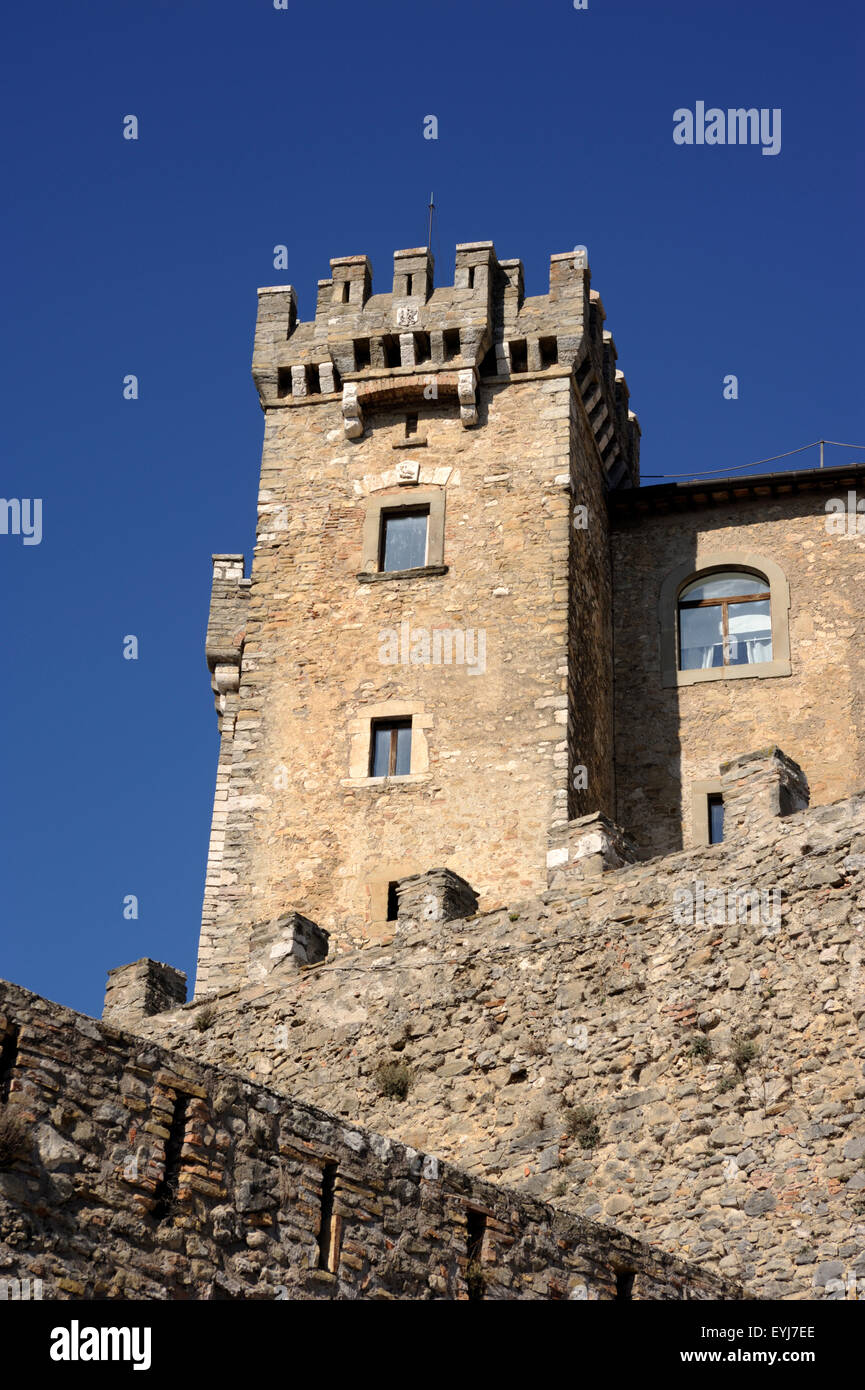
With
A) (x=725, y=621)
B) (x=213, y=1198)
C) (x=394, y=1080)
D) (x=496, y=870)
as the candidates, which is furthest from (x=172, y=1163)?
(x=725, y=621)

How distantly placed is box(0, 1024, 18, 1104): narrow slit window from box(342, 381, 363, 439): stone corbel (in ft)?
54.3

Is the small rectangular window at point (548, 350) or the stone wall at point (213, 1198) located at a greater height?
the small rectangular window at point (548, 350)

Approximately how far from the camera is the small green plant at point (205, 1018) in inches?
731

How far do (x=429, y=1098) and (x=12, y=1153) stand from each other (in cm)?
831

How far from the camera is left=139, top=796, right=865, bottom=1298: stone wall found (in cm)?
→ 1352

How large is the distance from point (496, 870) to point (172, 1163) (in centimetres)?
1205

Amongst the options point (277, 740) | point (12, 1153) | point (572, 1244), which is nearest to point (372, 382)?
point (277, 740)

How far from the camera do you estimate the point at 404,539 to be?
23.4m

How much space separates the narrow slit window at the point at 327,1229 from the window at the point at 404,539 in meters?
14.1

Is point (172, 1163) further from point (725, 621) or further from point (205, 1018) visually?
point (725, 621)

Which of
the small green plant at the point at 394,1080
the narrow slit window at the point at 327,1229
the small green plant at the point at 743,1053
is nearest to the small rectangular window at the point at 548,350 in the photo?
the small green plant at the point at 394,1080

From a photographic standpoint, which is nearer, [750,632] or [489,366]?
[750,632]

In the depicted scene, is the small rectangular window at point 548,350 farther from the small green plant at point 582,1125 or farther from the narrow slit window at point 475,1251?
the narrow slit window at point 475,1251
